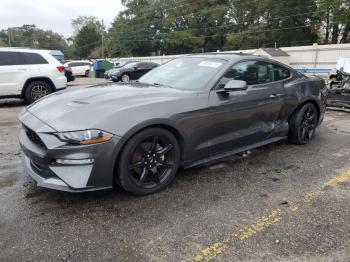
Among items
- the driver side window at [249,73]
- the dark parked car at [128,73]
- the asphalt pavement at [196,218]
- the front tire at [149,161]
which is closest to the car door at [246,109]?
the driver side window at [249,73]

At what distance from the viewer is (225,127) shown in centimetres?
414

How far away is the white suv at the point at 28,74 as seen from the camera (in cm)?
927

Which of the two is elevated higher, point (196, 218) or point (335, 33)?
point (335, 33)

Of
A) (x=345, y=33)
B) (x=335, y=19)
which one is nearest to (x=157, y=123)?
(x=335, y=19)

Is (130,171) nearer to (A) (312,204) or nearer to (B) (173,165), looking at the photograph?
(B) (173,165)

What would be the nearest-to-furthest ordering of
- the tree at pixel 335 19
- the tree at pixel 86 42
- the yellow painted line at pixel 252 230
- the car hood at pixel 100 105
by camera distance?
the yellow painted line at pixel 252 230 < the car hood at pixel 100 105 < the tree at pixel 335 19 < the tree at pixel 86 42

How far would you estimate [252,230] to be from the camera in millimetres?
2977

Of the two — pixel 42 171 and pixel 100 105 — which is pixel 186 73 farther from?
pixel 42 171

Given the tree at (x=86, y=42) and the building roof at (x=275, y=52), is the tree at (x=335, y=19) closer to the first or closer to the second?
the building roof at (x=275, y=52)

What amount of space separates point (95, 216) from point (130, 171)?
0.54m

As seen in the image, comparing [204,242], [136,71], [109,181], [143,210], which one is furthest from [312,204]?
[136,71]

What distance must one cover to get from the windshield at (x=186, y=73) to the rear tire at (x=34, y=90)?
5.83 meters

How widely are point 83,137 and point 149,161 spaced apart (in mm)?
764

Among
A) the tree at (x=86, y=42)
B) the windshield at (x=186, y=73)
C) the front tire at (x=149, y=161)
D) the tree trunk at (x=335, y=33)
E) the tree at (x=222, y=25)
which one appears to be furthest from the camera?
the tree at (x=86, y=42)
